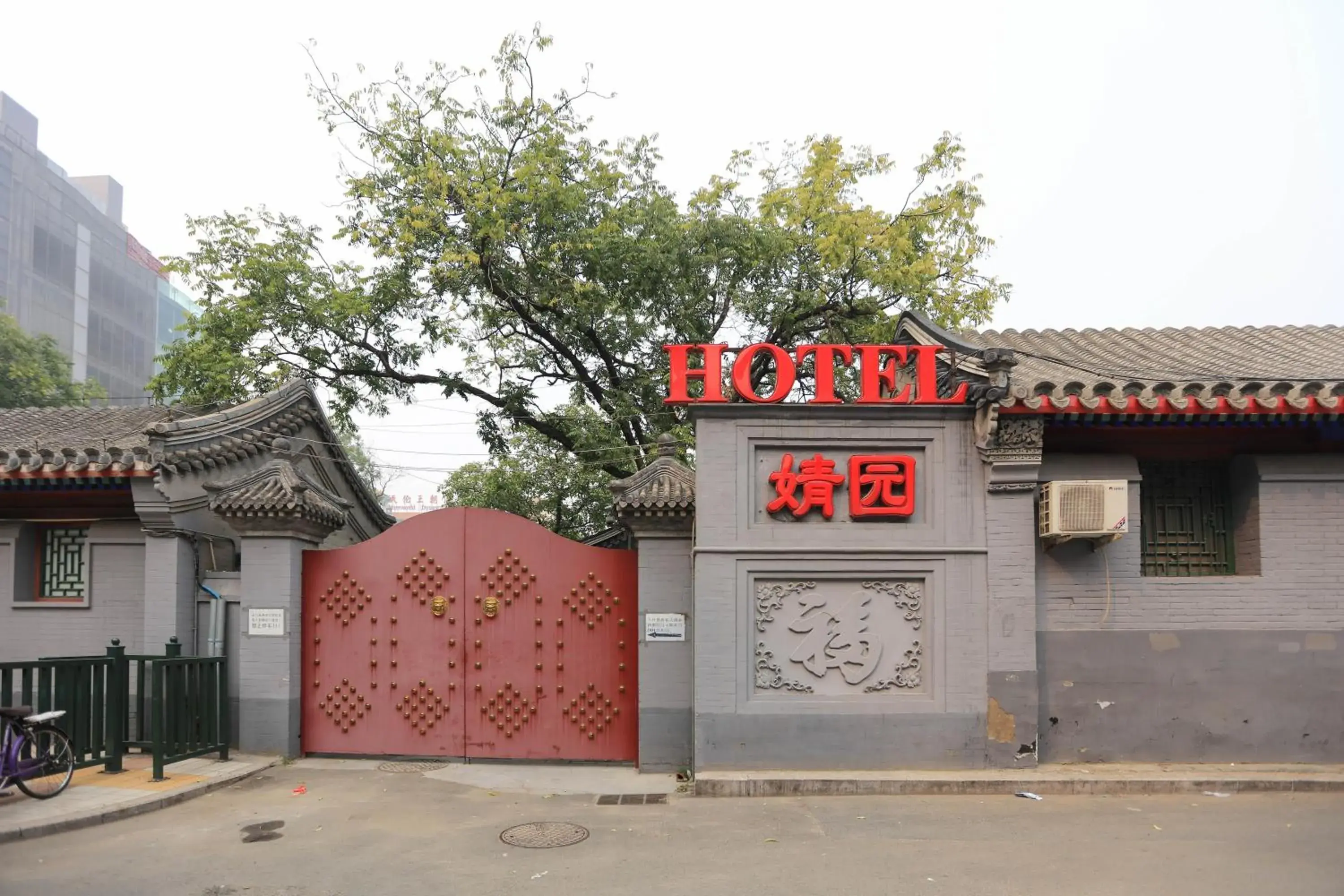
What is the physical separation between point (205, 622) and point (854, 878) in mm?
6885

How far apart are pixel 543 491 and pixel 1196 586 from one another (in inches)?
453

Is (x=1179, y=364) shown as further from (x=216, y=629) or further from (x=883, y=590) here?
(x=216, y=629)

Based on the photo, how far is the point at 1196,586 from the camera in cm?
866

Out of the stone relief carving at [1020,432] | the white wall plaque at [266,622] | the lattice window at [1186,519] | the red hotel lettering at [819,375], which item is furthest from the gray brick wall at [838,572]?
the white wall plaque at [266,622]

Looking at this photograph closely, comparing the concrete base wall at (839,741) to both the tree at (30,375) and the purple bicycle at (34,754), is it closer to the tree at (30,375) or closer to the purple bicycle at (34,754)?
the purple bicycle at (34,754)

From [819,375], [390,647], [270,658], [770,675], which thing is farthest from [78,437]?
[819,375]

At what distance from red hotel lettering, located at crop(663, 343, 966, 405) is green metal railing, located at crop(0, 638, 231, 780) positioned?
192 inches

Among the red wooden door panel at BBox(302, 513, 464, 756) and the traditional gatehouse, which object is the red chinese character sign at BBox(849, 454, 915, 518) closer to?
the traditional gatehouse

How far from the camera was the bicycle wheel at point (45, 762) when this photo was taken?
7.32 meters

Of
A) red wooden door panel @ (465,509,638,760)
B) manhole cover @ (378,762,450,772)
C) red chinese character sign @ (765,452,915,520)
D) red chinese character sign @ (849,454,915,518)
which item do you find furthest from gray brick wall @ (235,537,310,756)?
red chinese character sign @ (849,454,915,518)

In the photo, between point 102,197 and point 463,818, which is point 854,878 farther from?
point 102,197

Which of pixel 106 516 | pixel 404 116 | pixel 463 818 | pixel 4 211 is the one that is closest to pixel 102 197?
pixel 4 211

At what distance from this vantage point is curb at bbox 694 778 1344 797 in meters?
7.95

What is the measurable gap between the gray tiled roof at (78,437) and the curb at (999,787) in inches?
243
